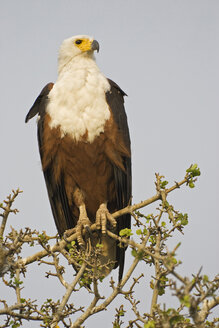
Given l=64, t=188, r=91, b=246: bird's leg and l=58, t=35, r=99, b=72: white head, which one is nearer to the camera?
l=64, t=188, r=91, b=246: bird's leg

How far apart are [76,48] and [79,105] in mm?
1142

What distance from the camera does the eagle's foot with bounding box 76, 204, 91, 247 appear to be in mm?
5347

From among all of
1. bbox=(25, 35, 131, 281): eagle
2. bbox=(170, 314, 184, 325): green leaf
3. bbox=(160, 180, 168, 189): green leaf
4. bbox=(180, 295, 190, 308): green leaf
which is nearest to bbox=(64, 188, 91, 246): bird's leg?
bbox=(25, 35, 131, 281): eagle

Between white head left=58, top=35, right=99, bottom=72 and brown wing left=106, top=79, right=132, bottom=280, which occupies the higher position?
white head left=58, top=35, right=99, bottom=72

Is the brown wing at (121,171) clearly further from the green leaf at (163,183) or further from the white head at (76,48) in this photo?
the green leaf at (163,183)

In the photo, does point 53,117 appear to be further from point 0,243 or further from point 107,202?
point 0,243

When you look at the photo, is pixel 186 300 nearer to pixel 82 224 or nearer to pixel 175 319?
pixel 175 319

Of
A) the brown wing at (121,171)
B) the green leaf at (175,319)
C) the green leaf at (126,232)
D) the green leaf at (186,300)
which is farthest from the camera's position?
the brown wing at (121,171)

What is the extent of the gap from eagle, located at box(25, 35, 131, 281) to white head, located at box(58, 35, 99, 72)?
→ 8.6 inches

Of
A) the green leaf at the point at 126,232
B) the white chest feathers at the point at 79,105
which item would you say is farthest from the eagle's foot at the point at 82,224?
the green leaf at the point at 126,232

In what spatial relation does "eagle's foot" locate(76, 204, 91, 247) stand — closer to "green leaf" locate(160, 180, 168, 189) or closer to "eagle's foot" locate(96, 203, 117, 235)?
"eagle's foot" locate(96, 203, 117, 235)

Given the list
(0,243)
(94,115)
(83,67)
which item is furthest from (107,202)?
(0,243)

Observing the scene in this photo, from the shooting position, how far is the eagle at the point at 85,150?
5.41 m

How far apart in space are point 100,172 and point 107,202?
41cm
